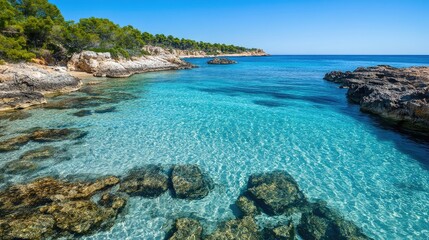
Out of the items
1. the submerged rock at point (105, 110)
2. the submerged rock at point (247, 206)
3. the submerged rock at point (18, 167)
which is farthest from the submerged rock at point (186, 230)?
the submerged rock at point (105, 110)

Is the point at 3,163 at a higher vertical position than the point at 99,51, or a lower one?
lower

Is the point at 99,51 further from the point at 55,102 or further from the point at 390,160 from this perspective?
the point at 390,160

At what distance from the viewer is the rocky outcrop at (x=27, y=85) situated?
19750 mm

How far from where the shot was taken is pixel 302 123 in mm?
17156

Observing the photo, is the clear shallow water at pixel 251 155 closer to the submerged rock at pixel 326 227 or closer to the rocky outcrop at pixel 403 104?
the submerged rock at pixel 326 227

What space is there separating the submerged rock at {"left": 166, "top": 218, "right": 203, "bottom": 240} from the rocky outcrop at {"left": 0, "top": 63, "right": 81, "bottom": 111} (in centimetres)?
1980

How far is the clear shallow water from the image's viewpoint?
7840 millimetres

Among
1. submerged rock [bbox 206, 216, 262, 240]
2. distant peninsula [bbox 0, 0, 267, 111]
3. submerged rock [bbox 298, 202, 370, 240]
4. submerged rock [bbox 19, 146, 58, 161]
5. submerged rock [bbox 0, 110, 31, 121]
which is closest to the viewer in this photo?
submerged rock [bbox 206, 216, 262, 240]

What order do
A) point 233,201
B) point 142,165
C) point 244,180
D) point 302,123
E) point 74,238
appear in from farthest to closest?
point 302,123
point 142,165
point 244,180
point 233,201
point 74,238

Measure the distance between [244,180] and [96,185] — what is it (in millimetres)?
5730

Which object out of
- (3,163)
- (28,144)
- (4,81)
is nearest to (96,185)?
(3,163)

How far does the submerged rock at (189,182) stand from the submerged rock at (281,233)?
269 cm

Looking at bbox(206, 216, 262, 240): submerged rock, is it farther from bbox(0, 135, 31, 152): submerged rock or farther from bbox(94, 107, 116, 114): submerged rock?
bbox(94, 107, 116, 114): submerged rock

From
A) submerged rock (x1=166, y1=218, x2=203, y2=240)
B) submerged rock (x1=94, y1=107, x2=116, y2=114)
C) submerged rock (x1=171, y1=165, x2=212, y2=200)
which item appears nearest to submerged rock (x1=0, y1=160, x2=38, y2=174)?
submerged rock (x1=171, y1=165, x2=212, y2=200)
